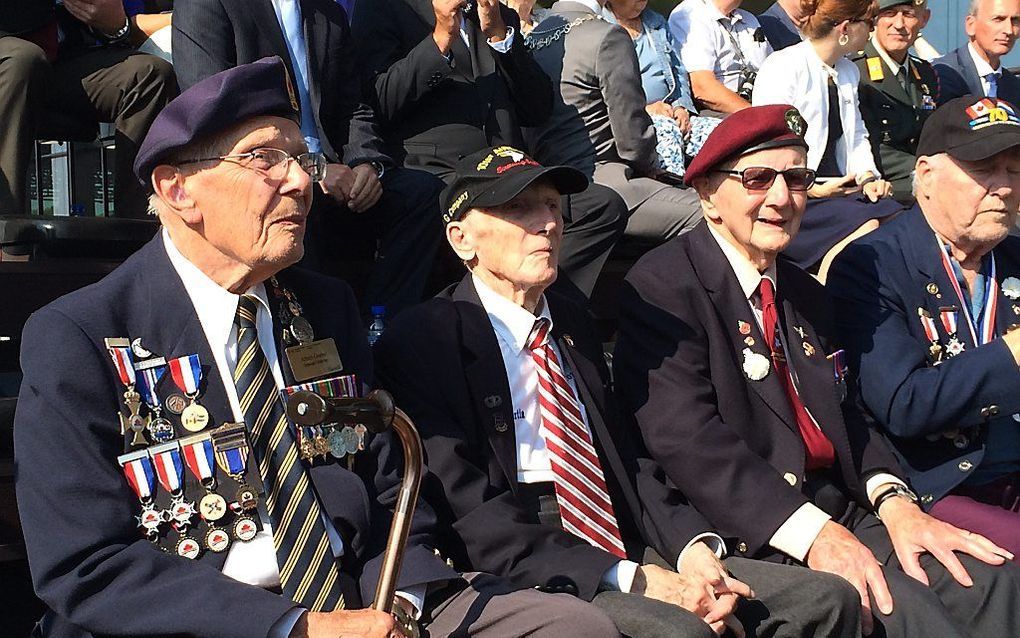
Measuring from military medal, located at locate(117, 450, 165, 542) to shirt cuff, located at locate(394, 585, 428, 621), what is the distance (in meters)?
0.56

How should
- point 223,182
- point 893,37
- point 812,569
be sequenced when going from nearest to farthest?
point 223,182, point 812,569, point 893,37

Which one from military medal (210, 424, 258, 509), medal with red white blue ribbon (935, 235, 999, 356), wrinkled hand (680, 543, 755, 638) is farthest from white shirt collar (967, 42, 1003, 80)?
military medal (210, 424, 258, 509)

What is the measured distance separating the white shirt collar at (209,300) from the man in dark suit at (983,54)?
6131mm

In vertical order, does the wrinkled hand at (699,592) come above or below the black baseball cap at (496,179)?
below

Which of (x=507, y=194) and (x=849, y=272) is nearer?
(x=507, y=194)

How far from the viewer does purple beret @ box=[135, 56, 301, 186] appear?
8.95 ft

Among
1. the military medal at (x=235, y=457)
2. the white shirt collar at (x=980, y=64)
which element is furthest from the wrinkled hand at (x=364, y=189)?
the white shirt collar at (x=980, y=64)

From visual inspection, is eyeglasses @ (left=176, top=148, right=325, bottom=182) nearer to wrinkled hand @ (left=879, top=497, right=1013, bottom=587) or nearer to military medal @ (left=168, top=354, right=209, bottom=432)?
military medal @ (left=168, top=354, right=209, bottom=432)

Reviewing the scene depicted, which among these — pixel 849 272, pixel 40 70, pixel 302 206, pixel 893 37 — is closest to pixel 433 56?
pixel 40 70

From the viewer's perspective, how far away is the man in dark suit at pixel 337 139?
14.4 ft

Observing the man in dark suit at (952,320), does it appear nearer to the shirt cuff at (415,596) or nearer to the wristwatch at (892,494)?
the wristwatch at (892,494)

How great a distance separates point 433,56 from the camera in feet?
16.1

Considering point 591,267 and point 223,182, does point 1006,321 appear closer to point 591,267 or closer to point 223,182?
point 591,267

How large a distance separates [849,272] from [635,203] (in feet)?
5.10
